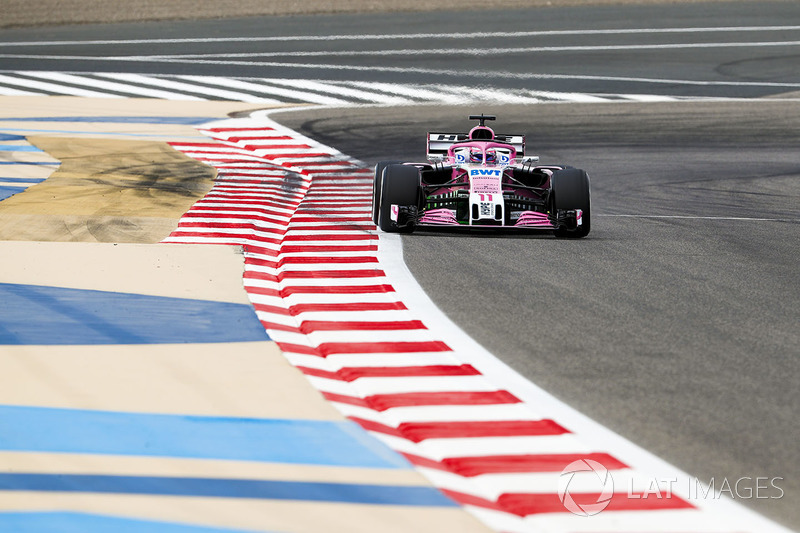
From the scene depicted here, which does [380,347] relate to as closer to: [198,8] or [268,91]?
[268,91]

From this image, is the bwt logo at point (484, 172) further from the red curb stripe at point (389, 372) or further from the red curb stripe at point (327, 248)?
the red curb stripe at point (389, 372)

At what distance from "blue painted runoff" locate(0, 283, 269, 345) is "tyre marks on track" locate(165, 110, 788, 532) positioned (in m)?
0.31

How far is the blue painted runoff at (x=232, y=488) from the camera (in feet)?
15.9

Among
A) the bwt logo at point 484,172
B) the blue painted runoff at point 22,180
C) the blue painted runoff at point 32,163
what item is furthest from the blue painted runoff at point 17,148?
the bwt logo at point 484,172

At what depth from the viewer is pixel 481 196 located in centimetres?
1105

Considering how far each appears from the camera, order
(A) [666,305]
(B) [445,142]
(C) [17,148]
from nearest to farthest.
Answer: (A) [666,305], (B) [445,142], (C) [17,148]

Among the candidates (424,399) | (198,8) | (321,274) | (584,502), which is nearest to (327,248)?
(321,274)

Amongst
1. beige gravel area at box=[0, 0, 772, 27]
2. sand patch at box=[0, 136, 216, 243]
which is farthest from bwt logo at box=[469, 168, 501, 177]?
beige gravel area at box=[0, 0, 772, 27]

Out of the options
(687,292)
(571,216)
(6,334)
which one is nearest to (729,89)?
(571,216)

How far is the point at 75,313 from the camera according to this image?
25.6 feet

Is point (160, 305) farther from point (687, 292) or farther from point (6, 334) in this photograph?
point (687, 292)

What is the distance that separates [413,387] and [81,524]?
2373mm

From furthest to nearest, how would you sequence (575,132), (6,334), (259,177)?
(575,132)
(259,177)
(6,334)

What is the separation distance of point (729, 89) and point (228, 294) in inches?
758
